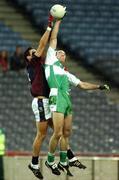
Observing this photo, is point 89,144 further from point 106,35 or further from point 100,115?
point 106,35

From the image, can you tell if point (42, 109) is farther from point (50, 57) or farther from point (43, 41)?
point (43, 41)

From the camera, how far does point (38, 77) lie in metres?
12.2

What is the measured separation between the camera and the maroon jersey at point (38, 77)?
12234mm

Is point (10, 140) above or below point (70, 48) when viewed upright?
below

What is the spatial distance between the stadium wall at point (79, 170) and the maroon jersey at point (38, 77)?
2452mm

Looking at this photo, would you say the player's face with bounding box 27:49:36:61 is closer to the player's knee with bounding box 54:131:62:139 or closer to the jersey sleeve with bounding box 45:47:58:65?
the jersey sleeve with bounding box 45:47:58:65

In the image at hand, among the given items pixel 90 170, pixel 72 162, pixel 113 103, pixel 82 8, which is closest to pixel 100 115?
pixel 113 103

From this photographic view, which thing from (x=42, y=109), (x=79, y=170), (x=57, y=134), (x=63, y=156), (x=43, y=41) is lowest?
(x=79, y=170)

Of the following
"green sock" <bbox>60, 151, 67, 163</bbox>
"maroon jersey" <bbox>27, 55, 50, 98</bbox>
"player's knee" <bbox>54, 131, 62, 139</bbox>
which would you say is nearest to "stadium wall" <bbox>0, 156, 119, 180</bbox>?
"green sock" <bbox>60, 151, 67, 163</bbox>

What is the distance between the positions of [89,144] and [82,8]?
415 cm

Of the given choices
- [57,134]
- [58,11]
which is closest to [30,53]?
[58,11]

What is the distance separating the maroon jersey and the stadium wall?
245cm

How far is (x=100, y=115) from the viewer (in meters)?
19.4

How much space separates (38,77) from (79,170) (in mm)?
2750
